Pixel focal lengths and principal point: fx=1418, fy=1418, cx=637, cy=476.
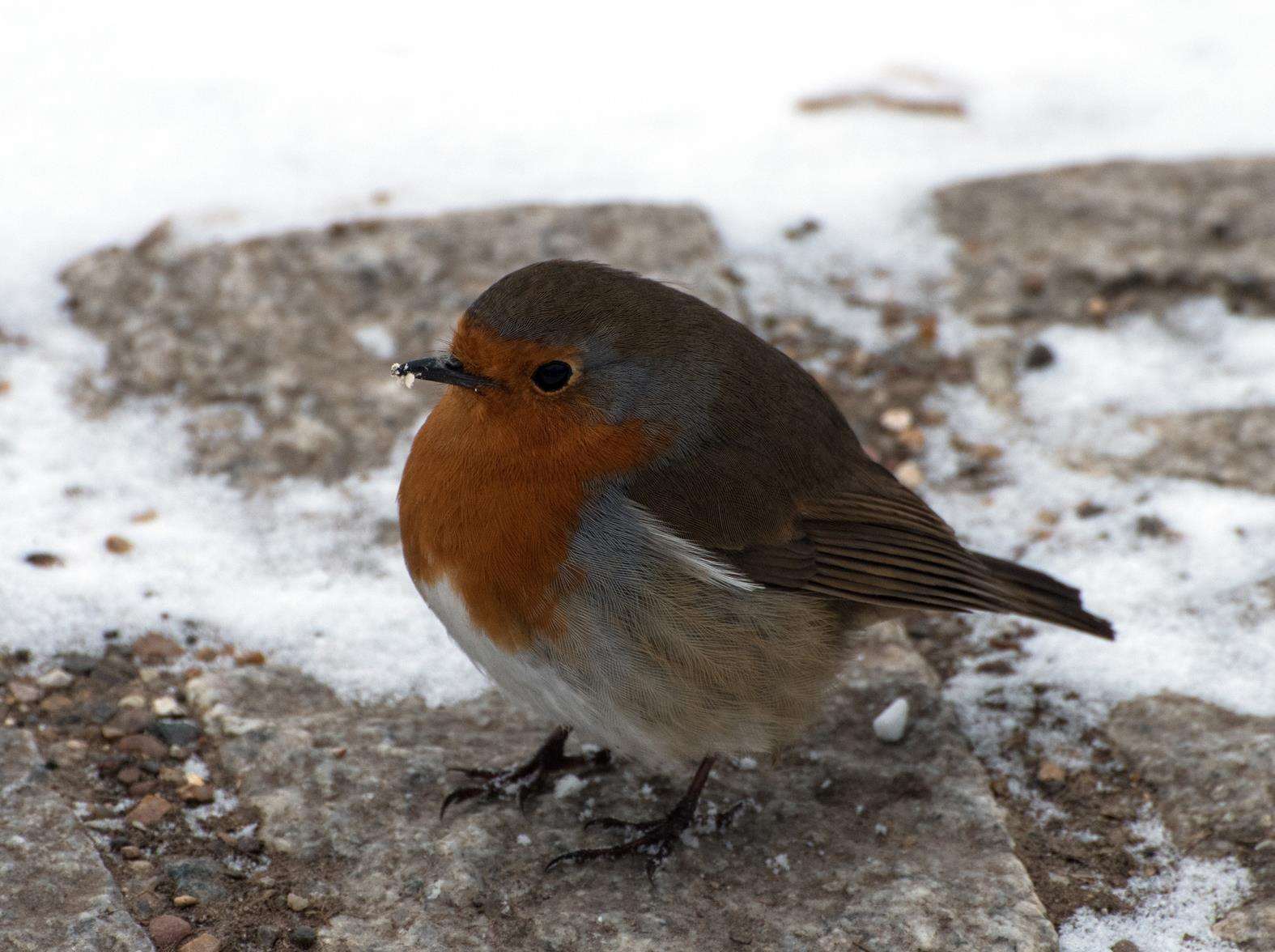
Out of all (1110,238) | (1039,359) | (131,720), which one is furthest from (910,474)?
(131,720)

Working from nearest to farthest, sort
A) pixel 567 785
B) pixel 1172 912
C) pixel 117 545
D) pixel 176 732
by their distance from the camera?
pixel 1172 912 < pixel 176 732 < pixel 567 785 < pixel 117 545

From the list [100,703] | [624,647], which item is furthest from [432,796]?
[100,703]

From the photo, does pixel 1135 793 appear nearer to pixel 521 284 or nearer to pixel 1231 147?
pixel 521 284

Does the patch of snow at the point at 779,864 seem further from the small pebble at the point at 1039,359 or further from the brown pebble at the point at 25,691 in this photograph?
the small pebble at the point at 1039,359

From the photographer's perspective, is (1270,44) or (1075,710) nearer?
(1075,710)

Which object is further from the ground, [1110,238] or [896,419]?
[1110,238]

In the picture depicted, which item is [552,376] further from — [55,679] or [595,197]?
[595,197]

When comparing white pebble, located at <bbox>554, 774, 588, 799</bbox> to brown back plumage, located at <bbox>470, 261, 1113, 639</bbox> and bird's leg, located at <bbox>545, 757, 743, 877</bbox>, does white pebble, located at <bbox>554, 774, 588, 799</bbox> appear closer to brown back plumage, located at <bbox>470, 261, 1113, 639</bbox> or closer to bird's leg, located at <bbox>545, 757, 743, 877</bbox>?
bird's leg, located at <bbox>545, 757, 743, 877</bbox>
